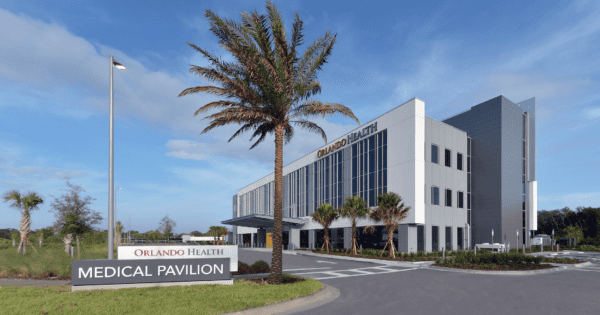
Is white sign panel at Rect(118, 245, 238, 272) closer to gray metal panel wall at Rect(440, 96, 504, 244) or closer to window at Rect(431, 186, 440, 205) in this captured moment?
window at Rect(431, 186, 440, 205)

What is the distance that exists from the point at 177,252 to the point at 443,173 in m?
31.4

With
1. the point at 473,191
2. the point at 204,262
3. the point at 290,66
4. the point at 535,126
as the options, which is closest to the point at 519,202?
the point at 473,191

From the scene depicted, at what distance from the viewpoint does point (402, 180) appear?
36375 mm

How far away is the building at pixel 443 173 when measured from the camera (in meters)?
35.9

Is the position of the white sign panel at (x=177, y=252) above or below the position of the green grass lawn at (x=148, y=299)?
above

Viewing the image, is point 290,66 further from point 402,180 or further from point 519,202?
point 519,202

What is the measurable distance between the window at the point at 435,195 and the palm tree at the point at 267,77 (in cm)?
2311

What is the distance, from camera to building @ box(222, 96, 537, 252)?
35.9 meters

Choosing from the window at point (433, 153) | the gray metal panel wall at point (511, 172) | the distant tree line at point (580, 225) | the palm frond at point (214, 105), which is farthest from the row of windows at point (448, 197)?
the distant tree line at point (580, 225)

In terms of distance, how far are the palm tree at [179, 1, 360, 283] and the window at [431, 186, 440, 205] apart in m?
23.1

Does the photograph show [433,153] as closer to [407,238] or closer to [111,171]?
[407,238]

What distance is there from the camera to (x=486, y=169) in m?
42.0

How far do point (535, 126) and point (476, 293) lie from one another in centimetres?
4057

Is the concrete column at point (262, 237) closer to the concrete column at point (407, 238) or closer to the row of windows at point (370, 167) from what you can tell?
the row of windows at point (370, 167)
